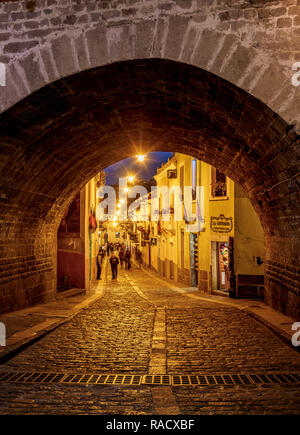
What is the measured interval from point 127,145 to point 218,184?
19.6 ft

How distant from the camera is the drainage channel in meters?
5.85

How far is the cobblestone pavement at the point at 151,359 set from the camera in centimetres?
500

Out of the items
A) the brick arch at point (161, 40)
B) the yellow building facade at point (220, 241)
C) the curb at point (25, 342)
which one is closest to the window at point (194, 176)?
the yellow building facade at point (220, 241)

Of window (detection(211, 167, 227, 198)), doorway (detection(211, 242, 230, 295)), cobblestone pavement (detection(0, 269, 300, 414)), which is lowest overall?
cobblestone pavement (detection(0, 269, 300, 414))

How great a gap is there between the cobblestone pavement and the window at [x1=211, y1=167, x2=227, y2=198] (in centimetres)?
641

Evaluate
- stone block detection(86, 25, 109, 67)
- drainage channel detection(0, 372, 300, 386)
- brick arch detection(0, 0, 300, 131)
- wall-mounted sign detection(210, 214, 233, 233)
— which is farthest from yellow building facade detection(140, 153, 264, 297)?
stone block detection(86, 25, 109, 67)

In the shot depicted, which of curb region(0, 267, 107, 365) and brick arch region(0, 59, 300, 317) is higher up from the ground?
brick arch region(0, 59, 300, 317)

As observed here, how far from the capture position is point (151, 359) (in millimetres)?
6926

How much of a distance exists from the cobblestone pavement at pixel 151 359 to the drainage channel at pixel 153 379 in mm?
181

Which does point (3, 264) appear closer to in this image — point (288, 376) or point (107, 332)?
point (107, 332)

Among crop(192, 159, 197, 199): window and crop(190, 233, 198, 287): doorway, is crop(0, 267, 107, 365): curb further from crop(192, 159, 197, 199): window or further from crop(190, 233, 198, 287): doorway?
crop(192, 159, 197, 199): window

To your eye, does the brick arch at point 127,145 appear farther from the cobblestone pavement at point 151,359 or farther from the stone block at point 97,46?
the cobblestone pavement at point 151,359

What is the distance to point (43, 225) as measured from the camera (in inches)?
527
